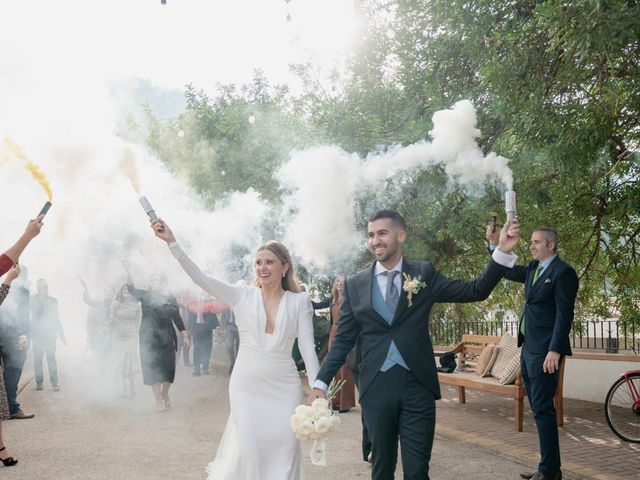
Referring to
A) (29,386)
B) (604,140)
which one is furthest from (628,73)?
(29,386)

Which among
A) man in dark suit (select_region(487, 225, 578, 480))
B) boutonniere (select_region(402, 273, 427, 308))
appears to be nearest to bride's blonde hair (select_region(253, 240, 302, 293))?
boutonniere (select_region(402, 273, 427, 308))

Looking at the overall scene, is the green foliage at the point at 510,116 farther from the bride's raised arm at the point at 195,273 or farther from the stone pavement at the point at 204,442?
the bride's raised arm at the point at 195,273

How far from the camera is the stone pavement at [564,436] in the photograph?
684cm

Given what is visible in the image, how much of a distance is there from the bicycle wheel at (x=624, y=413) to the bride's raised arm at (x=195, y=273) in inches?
223

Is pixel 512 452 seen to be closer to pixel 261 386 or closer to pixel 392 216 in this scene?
pixel 261 386

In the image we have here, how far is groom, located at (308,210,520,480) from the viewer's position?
4.27 m

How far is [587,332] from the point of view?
11945 millimetres

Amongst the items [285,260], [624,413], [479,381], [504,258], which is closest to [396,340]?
[504,258]

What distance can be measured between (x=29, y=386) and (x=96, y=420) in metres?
5.73

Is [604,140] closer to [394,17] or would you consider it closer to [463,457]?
[463,457]

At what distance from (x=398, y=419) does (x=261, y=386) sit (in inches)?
41.2

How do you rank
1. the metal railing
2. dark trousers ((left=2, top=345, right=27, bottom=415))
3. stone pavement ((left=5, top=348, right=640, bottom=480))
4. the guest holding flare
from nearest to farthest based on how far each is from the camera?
→ stone pavement ((left=5, top=348, right=640, bottom=480))
dark trousers ((left=2, top=345, right=27, bottom=415))
the metal railing
the guest holding flare

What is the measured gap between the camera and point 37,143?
10391 mm

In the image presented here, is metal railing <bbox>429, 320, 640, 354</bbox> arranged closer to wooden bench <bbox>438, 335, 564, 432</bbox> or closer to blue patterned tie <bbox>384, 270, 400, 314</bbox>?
wooden bench <bbox>438, 335, 564, 432</bbox>
